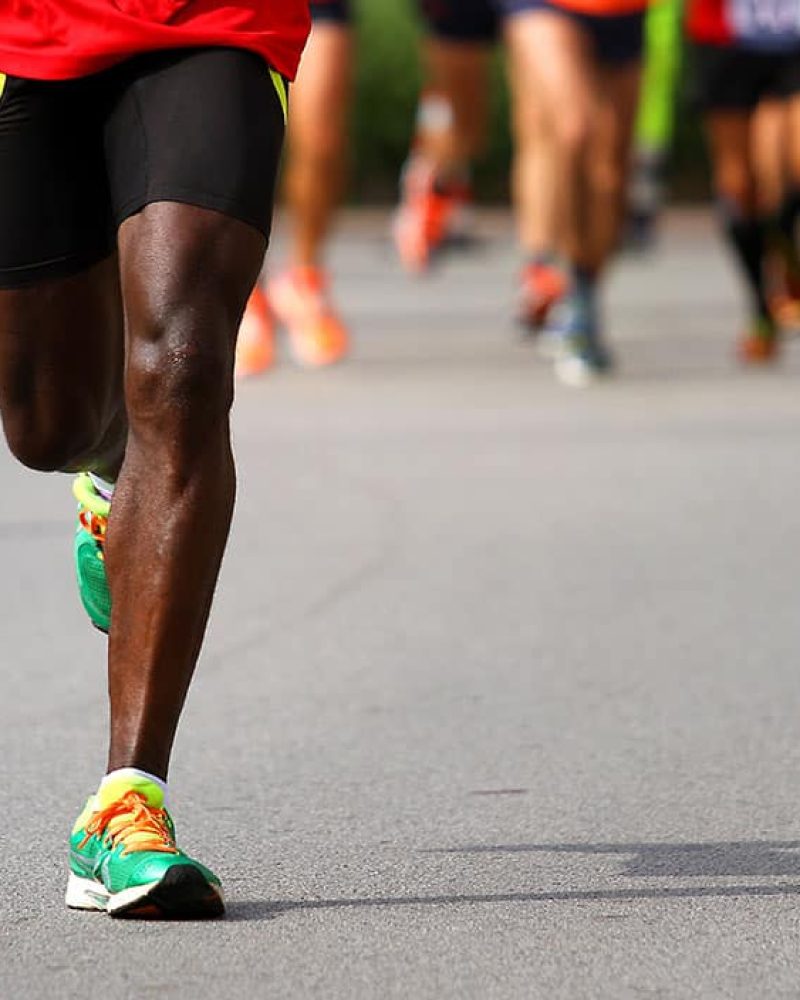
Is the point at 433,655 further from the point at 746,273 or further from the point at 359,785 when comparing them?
the point at 746,273

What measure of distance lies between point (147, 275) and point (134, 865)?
2.66 feet

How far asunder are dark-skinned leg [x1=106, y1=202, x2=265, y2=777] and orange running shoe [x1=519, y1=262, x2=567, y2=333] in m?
8.53

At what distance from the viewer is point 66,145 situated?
409 cm

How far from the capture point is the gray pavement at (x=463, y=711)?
145 inches

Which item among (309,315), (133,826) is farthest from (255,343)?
(133,826)

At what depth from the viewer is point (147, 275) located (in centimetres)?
392

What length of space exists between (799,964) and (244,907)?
0.78m

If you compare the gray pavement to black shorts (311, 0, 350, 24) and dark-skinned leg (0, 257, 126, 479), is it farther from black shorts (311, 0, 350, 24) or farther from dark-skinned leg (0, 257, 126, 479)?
black shorts (311, 0, 350, 24)

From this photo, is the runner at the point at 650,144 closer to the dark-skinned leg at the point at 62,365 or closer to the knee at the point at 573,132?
the knee at the point at 573,132

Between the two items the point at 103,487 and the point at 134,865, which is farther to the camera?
the point at 103,487

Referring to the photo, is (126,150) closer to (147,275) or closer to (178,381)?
(147,275)

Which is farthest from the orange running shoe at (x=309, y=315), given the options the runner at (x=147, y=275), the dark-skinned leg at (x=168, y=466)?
the dark-skinned leg at (x=168, y=466)

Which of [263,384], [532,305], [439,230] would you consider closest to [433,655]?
[263,384]

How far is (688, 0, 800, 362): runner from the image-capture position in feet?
36.6
